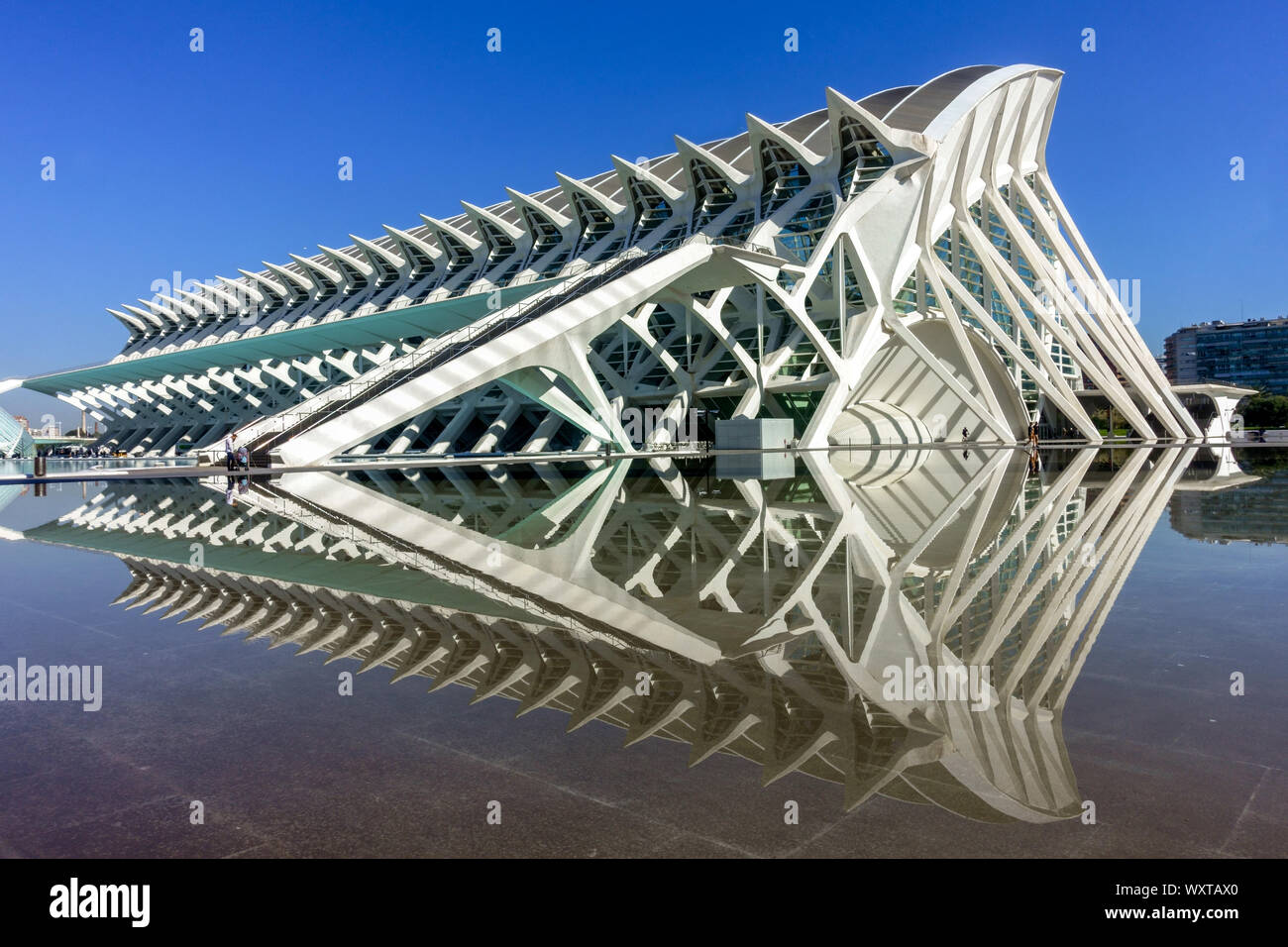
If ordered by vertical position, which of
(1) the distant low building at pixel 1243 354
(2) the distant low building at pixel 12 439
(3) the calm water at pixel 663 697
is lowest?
Result: (3) the calm water at pixel 663 697

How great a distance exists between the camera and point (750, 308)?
113 feet

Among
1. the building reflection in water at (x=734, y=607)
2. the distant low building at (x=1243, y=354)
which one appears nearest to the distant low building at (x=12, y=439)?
the building reflection in water at (x=734, y=607)

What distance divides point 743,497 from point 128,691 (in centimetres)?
1026

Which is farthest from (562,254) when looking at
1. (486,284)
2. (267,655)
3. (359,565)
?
(267,655)

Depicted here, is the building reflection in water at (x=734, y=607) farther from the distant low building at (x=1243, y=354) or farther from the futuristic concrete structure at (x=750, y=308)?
the distant low building at (x=1243, y=354)

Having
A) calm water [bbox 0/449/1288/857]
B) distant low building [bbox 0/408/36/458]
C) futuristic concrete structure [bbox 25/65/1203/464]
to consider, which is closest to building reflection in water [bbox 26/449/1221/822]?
calm water [bbox 0/449/1288/857]

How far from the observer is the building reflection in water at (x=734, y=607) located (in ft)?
10.4

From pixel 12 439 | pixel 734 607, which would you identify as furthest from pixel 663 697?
pixel 12 439

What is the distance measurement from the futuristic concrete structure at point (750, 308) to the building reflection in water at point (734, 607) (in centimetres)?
1152

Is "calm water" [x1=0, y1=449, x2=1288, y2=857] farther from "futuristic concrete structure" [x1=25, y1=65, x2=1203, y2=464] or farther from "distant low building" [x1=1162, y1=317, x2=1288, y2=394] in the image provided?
"distant low building" [x1=1162, y1=317, x2=1288, y2=394]

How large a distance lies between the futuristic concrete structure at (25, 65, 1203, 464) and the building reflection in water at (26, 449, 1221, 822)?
37.8 feet

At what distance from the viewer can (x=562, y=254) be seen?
41.4 m

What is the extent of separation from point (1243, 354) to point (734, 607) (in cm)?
14860

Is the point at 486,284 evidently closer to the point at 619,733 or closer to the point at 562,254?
the point at 562,254
